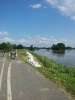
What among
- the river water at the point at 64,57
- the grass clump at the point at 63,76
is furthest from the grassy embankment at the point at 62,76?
the river water at the point at 64,57

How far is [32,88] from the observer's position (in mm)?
7836

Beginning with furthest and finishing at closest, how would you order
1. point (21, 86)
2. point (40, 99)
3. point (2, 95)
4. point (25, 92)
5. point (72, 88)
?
point (21, 86) → point (72, 88) → point (25, 92) → point (2, 95) → point (40, 99)

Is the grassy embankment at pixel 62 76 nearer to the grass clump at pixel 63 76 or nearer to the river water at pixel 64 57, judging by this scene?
the grass clump at pixel 63 76

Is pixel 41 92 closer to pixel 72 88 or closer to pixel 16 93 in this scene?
pixel 16 93

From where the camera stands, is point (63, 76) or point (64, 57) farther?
point (64, 57)

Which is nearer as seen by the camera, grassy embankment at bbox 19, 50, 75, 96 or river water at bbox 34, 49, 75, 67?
grassy embankment at bbox 19, 50, 75, 96

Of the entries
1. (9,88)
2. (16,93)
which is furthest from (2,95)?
(9,88)

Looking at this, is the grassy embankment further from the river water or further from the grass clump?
the river water

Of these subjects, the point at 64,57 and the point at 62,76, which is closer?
the point at 62,76

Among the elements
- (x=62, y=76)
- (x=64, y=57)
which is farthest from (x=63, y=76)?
(x=64, y=57)

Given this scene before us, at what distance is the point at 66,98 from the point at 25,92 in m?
1.77

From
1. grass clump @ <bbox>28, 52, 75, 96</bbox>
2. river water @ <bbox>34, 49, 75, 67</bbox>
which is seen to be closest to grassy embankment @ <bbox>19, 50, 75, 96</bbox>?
grass clump @ <bbox>28, 52, 75, 96</bbox>

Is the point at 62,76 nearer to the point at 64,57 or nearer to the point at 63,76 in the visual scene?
the point at 63,76

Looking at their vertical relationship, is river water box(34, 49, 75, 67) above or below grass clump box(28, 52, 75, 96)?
below
